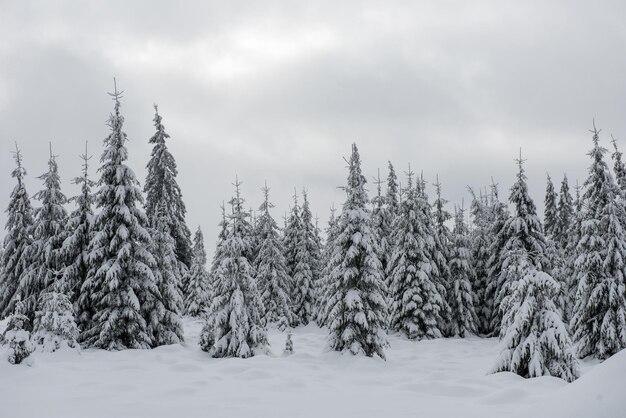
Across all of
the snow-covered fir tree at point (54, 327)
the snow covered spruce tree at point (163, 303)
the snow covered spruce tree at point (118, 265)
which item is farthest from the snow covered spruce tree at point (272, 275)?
the snow-covered fir tree at point (54, 327)

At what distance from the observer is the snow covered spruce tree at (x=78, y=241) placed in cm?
2283

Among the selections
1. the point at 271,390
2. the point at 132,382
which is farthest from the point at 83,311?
the point at 271,390

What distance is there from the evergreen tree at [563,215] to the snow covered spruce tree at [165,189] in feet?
126

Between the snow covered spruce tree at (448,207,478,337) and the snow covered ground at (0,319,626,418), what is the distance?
13445 mm

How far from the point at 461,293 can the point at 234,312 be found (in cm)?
1973

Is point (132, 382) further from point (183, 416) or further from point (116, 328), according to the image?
point (116, 328)

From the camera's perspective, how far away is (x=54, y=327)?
18.2 m

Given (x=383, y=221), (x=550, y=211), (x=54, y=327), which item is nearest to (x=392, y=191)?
(x=383, y=221)

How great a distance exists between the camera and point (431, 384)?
14945 mm

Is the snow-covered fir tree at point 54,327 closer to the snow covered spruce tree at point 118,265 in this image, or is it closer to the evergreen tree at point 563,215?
the snow covered spruce tree at point 118,265

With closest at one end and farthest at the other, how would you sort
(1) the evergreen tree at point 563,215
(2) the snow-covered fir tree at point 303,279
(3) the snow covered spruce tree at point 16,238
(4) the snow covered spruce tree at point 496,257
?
(3) the snow covered spruce tree at point 16,238
(4) the snow covered spruce tree at point 496,257
(2) the snow-covered fir tree at point 303,279
(1) the evergreen tree at point 563,215

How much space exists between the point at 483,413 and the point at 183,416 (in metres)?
6.77

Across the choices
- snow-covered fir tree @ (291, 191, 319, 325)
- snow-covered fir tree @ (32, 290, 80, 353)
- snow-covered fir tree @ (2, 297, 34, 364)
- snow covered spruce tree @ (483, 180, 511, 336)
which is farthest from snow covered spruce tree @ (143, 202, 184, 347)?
snow covered spruce tree @ (483, 180, 511, 336)

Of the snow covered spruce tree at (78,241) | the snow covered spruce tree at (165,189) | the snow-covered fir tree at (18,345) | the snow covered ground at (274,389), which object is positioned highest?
the snow covered spruce tree at (165,189)
